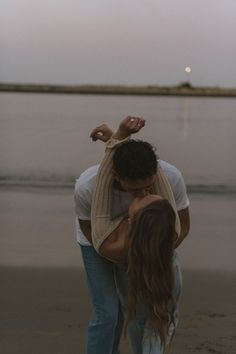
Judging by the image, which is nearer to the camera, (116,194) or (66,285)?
(116,194)

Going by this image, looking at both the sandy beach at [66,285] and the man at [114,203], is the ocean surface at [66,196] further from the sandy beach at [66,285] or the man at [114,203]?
the man at [114,203]

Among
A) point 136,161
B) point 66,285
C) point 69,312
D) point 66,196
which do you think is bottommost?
point 66,196

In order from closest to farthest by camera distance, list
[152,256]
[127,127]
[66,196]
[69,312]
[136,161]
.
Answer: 1. [152,256]
2. [136,161]
3. [127,127]
4. [69,312]
5. [66,196]

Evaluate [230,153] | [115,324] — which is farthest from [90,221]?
[230,153]

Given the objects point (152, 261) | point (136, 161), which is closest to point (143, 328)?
point (152, 261)

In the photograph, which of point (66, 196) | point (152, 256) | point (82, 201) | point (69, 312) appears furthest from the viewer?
point (66, 196)

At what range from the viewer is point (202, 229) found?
9.65m

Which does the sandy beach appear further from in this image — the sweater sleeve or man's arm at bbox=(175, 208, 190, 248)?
the sweater sleeve

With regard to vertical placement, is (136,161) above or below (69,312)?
above

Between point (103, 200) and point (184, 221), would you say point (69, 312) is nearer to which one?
point (184, 221)

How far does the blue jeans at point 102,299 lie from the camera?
306 cm

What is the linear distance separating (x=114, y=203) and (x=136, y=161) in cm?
27

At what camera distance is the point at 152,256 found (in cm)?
249

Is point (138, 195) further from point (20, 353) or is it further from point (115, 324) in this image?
point (20, 353)
